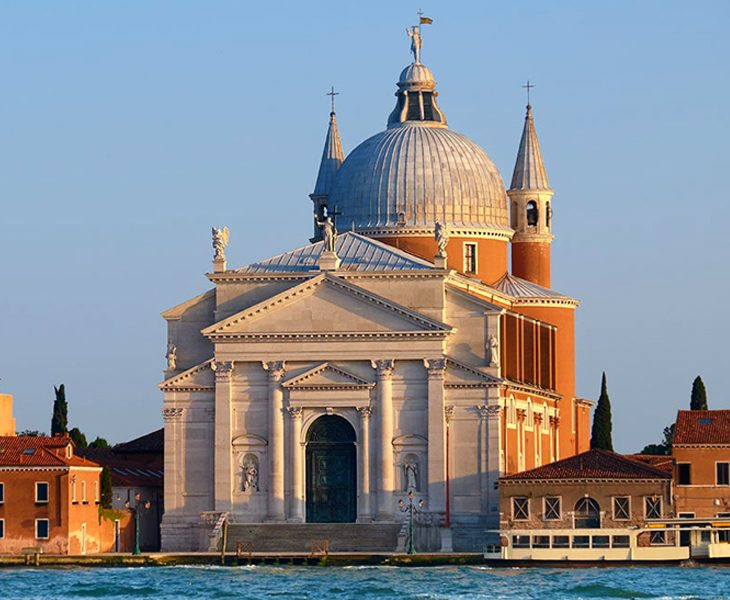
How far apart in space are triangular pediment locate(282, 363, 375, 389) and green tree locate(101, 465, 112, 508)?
634 cm

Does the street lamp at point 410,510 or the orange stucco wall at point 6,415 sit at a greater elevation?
the orange stucco wall at point 6,415

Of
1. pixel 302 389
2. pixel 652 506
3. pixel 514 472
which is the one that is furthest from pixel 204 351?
pixel 652 506

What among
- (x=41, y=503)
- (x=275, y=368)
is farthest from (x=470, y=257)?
(x=41, y=503)

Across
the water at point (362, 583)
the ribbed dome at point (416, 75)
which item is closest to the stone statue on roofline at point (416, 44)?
the ribbed dome at point (416, 75)

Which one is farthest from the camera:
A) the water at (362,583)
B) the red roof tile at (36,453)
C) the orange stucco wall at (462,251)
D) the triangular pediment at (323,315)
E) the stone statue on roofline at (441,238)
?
the orange stucco wall at (462,251)

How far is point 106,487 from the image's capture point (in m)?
83.1

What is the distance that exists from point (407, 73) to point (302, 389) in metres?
18.2

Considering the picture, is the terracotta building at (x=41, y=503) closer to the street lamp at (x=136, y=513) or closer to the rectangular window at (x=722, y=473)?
the street lamp at (x=136, y=513)

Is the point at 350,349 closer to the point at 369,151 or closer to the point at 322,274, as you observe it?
the point at 322,274

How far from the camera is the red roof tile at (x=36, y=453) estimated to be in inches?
3145

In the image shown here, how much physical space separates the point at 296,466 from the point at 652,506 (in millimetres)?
11814

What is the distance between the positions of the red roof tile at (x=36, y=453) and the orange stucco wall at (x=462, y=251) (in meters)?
15.8

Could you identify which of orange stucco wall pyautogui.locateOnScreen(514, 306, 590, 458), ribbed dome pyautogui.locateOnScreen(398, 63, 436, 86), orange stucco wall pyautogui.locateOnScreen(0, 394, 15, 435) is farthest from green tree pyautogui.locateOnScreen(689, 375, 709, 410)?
orange stucco wall pyautogui.locateOnScreen(0, 394, 15, 435)

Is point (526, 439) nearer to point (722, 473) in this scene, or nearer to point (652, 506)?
point (652, 506)
